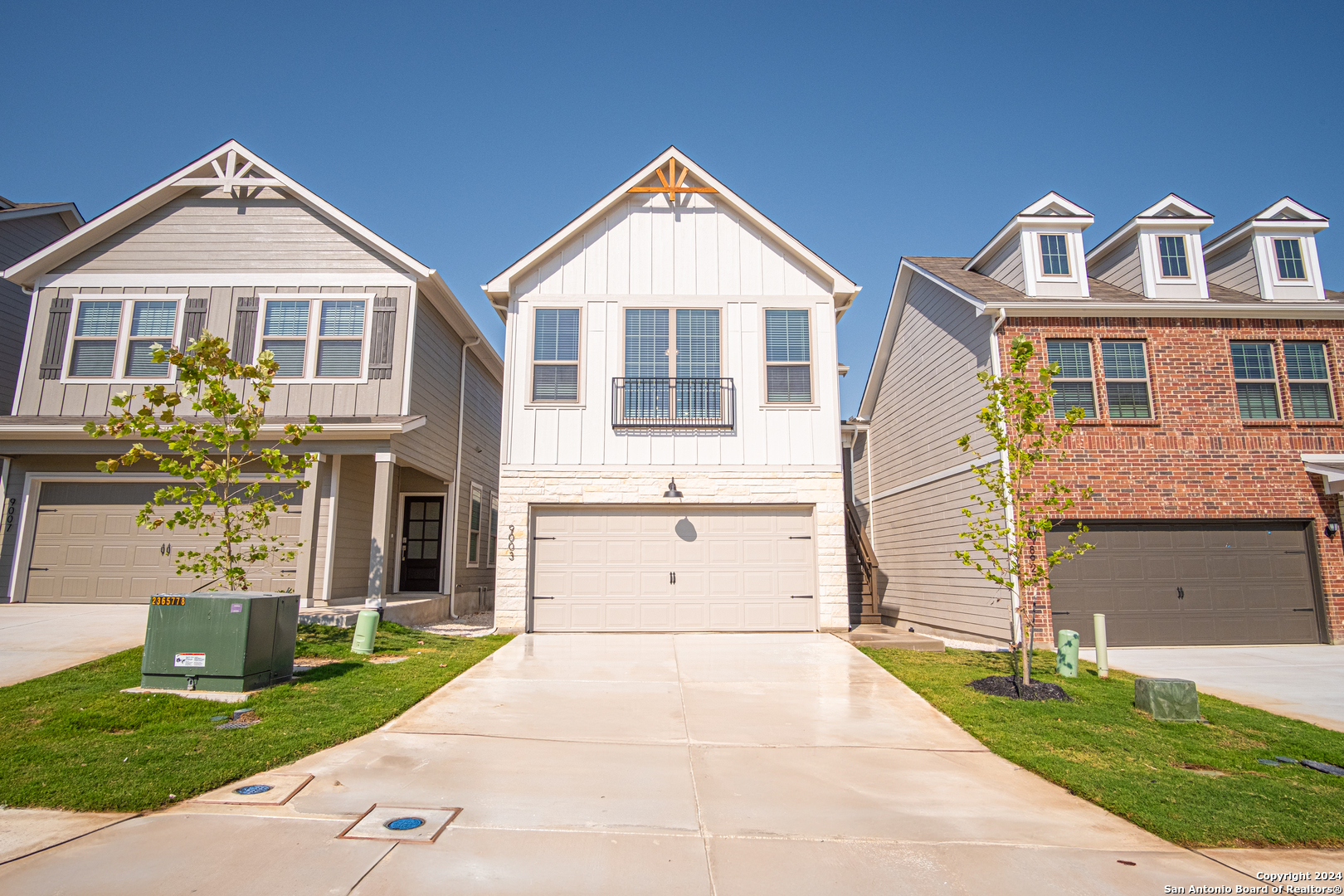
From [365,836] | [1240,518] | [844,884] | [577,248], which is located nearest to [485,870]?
[365,836]

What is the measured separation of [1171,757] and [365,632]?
342 inches

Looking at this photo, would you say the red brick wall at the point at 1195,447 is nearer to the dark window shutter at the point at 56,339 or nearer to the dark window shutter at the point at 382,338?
the dark window shutter at the point at 382,338

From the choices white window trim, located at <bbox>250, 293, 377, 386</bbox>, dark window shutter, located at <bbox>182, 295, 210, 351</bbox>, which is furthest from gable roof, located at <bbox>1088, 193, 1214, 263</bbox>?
dark window shutter, located at <bbox>182, 295, 210, 351</bbox>

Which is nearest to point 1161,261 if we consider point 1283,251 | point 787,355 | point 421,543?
point 1283,251

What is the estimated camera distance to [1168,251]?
45.2 ft

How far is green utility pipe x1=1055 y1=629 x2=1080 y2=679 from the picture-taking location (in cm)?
919

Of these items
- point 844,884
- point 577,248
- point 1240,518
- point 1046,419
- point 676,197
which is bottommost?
point 844,884

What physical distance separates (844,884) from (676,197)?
38.8 feet

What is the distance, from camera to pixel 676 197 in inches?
535

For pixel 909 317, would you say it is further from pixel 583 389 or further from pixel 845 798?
pixel 845 798

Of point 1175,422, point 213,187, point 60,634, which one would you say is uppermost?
point 213,187

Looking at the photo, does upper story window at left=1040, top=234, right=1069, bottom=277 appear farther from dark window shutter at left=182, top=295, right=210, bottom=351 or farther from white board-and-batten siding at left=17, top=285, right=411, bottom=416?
dark window shutter at left=182, top=295, right=210, bottom=351

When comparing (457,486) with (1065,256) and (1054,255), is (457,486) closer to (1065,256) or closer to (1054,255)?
(1054,255)

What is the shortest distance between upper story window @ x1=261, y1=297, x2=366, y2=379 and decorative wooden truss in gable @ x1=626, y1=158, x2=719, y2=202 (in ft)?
17.3
